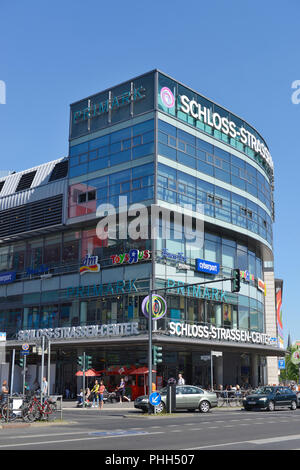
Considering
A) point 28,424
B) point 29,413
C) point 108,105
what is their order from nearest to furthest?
1. point 28,424
2. point 29,413
3. point 108,105

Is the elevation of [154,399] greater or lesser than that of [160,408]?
greater

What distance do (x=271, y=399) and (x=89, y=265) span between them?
62.5ft

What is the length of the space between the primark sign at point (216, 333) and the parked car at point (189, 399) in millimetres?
10294

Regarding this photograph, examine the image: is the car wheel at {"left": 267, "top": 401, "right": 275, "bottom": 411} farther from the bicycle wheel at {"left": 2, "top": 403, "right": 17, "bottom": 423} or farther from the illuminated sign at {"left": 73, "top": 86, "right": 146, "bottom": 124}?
the illuminated sign at {"left": 73, "top": 86, "right": 146, "bottom": 124}

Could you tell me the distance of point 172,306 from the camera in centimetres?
4188

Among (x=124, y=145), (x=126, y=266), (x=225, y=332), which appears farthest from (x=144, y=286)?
(x=124, y=145)

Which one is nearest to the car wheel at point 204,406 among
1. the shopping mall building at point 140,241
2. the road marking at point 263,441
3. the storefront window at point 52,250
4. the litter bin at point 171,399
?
A: the litter bin at point 171,399

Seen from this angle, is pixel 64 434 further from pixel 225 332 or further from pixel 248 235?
pixel 248 235

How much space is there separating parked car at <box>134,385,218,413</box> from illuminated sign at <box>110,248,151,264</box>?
43.2 ft

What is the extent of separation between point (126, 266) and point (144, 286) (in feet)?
8.20

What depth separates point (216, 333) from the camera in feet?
147

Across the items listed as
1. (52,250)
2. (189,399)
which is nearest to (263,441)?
(189,399)

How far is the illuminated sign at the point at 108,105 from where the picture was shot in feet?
148

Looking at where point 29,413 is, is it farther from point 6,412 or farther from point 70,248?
point 70,248
